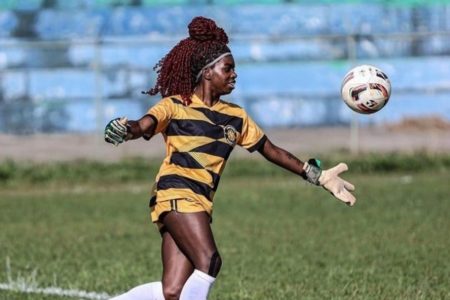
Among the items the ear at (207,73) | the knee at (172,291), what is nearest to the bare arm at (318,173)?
the ear at (207,73)

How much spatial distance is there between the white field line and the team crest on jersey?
7.45 ft

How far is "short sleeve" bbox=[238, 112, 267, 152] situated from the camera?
704 centimetres

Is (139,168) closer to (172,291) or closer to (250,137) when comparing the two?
(250,137)

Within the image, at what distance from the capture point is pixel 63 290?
A: 9070 mm

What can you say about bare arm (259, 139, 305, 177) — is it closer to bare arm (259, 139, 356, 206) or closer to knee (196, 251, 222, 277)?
bare arm (259, 139, 356, 206)

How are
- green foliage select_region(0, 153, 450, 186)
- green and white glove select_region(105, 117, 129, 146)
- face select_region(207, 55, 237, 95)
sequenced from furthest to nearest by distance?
green foliage select_region(0, 153, 450, 186)
face select_region(207, 55, 237, 95)
green and white glove select_region(105, 117, 129, 146)

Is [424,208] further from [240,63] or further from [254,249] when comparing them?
[240,63]

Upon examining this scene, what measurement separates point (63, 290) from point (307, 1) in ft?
72.4

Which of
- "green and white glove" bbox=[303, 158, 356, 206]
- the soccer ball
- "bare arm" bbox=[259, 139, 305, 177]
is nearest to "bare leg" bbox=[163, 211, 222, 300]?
"bare arm" bbox=[259, 139, 305, 177]

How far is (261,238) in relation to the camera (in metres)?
11.9

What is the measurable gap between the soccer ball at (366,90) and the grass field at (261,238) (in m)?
1.65

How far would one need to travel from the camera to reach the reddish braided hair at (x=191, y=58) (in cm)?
700

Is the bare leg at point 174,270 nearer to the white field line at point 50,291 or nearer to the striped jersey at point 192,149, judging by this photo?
the striped jersey at point 192,149

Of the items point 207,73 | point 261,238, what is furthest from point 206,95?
point 261,238
